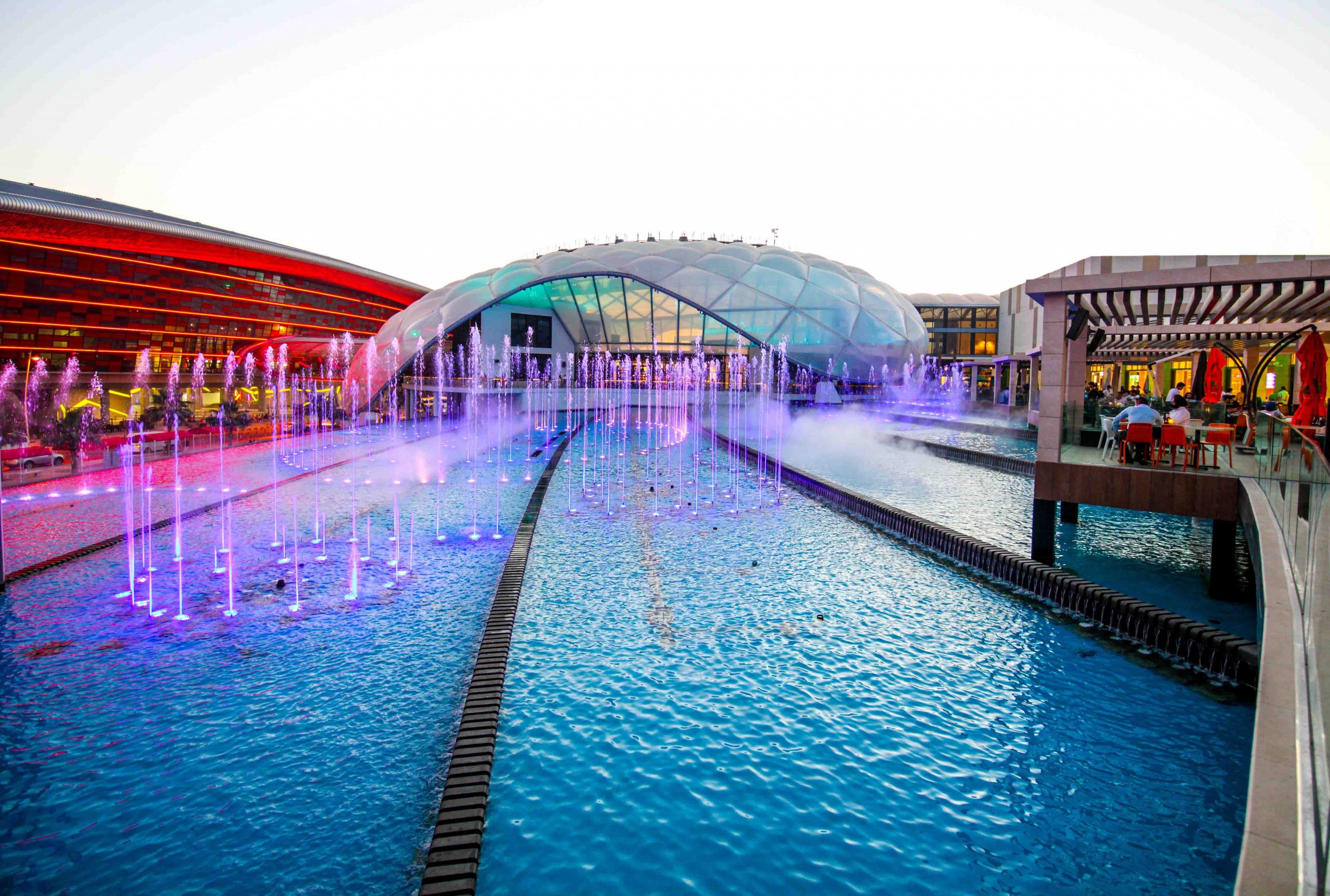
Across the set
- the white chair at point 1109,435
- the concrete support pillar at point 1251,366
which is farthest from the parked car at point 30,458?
the concrete support pillar at point 1251,366

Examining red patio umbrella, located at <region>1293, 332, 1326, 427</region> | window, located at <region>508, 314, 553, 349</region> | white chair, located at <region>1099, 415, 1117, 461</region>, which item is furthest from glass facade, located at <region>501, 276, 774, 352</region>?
red patio umbrella, located at <region>1293, 332, 1326, 427</region>

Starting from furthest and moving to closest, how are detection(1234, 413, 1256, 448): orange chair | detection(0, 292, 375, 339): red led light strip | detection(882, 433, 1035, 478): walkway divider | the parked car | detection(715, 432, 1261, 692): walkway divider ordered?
detection(0, 292, 375, 339): red led light strip < detection(882, 433, 1035, 478): walkway divider < the parked car < detection(1234, 413, 1256, 448): orange chair < detection(715, 432, 1261, 692): walkway divider

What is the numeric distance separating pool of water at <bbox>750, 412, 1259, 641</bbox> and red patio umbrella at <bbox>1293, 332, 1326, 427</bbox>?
215cm

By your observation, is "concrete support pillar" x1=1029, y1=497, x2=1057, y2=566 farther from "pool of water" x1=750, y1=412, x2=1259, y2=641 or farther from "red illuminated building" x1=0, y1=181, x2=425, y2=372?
"red illuminated building" x1=0, y1=181, x2=425, y2=372

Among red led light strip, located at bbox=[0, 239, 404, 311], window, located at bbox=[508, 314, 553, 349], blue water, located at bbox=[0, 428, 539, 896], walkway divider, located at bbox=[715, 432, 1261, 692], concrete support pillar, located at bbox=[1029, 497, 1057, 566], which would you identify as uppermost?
red led light strip, located at bbox=[0, 239, 404, 311]

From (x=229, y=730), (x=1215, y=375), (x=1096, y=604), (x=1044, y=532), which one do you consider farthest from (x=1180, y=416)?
(x=229, y=730)

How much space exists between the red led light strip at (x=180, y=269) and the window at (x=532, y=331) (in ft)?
92.5

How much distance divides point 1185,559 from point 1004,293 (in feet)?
198

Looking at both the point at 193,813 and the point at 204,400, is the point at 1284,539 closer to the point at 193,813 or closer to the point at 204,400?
the point at 193,813

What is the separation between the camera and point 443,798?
14.8 feet

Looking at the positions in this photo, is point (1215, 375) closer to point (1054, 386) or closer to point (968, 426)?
point (1054, 386)

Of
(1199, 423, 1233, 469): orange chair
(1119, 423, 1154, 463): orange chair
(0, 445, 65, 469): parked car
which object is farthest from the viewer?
(0, 445, 65, 469): parked car

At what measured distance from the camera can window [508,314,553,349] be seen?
142 feet

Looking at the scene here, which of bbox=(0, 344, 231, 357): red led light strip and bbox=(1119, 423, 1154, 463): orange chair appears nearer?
bbox=(1119, 423, 1154, 463): orange chair
